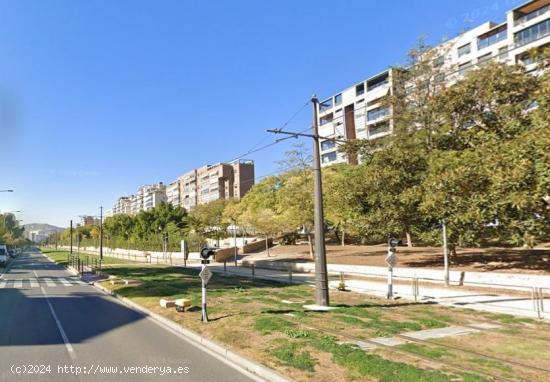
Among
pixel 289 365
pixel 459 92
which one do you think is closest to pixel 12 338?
pixel 289 365

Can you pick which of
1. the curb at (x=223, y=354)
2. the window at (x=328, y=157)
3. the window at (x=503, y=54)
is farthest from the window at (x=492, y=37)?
the curb at (x=223, y=354)

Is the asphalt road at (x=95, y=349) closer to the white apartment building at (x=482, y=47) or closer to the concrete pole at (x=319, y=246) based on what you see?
the concrete pole at (x=319, y=246)

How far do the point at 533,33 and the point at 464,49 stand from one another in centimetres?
1320

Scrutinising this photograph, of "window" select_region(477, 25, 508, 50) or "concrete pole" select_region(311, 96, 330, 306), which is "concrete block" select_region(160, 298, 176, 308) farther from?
"window" select_region(477, 25, 508, 50)

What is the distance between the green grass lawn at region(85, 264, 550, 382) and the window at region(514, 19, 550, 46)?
54.2 metres

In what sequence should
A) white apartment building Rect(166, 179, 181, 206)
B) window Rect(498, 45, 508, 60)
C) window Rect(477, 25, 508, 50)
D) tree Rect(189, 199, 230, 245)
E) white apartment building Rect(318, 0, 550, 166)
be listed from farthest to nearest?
white apartment building Rect(166, 179, 181, 206)
tree Rect(189, 199, 230, 245)
window Rect(477, 25, 508, 50)
white apartment building Rect(318, 0, 550, 166)
window Rect(498, 45, 508, 60)

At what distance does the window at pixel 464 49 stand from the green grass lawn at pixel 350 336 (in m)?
64.3

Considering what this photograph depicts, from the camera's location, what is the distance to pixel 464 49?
240 feet

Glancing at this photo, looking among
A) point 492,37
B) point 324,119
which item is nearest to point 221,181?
point 324,119

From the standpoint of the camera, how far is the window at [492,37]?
2621 inches

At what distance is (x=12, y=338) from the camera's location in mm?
11719

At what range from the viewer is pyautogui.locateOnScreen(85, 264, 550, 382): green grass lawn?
8.28 m

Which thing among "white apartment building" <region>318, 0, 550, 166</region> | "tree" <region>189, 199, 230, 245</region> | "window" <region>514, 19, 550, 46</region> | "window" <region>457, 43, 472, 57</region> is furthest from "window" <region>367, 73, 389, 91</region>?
"tree" <region>189, 199, 230, 245</region>

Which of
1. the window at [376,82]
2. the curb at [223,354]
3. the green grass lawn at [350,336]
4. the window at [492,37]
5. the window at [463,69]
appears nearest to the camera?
the green grass lawn at [350,336]
